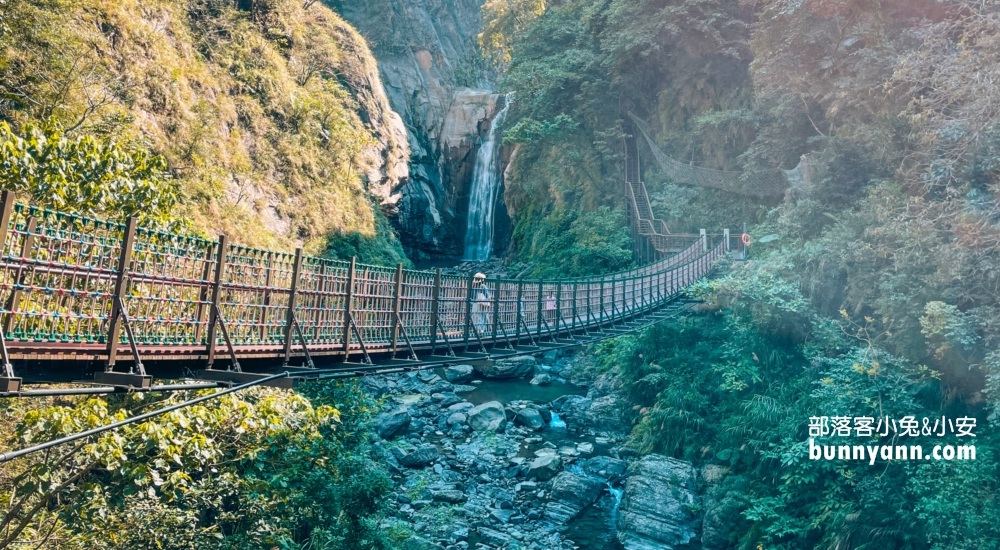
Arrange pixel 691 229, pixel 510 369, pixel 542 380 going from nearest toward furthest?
pixel 542 380 → pixel 510 369 → pixel 691 229

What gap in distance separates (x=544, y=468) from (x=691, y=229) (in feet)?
29.3

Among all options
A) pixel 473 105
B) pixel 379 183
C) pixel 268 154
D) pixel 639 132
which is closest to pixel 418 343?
pixel 268 154

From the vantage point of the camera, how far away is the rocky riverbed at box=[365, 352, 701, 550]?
843 centimetres

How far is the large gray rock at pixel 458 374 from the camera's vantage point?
13750 millimetres

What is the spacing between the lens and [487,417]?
11.3 m

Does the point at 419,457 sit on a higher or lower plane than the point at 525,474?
higher

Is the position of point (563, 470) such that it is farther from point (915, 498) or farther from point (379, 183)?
point (379, 183)

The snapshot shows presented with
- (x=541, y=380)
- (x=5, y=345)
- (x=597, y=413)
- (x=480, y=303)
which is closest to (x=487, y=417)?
(x=597, y=413)

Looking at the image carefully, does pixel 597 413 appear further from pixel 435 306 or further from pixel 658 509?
pixel 435 306

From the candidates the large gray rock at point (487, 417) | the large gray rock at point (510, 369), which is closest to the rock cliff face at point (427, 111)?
the large gray rock at point (510, 369)

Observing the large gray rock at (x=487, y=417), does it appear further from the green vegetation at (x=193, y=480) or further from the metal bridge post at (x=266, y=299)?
the metal bridge post at (x=266, y=299)

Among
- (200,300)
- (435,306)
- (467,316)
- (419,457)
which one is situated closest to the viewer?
(200,300)

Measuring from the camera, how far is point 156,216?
552 cm

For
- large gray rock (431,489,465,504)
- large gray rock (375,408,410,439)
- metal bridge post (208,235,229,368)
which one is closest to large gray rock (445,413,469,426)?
large gray rock (375,408,410,439)
